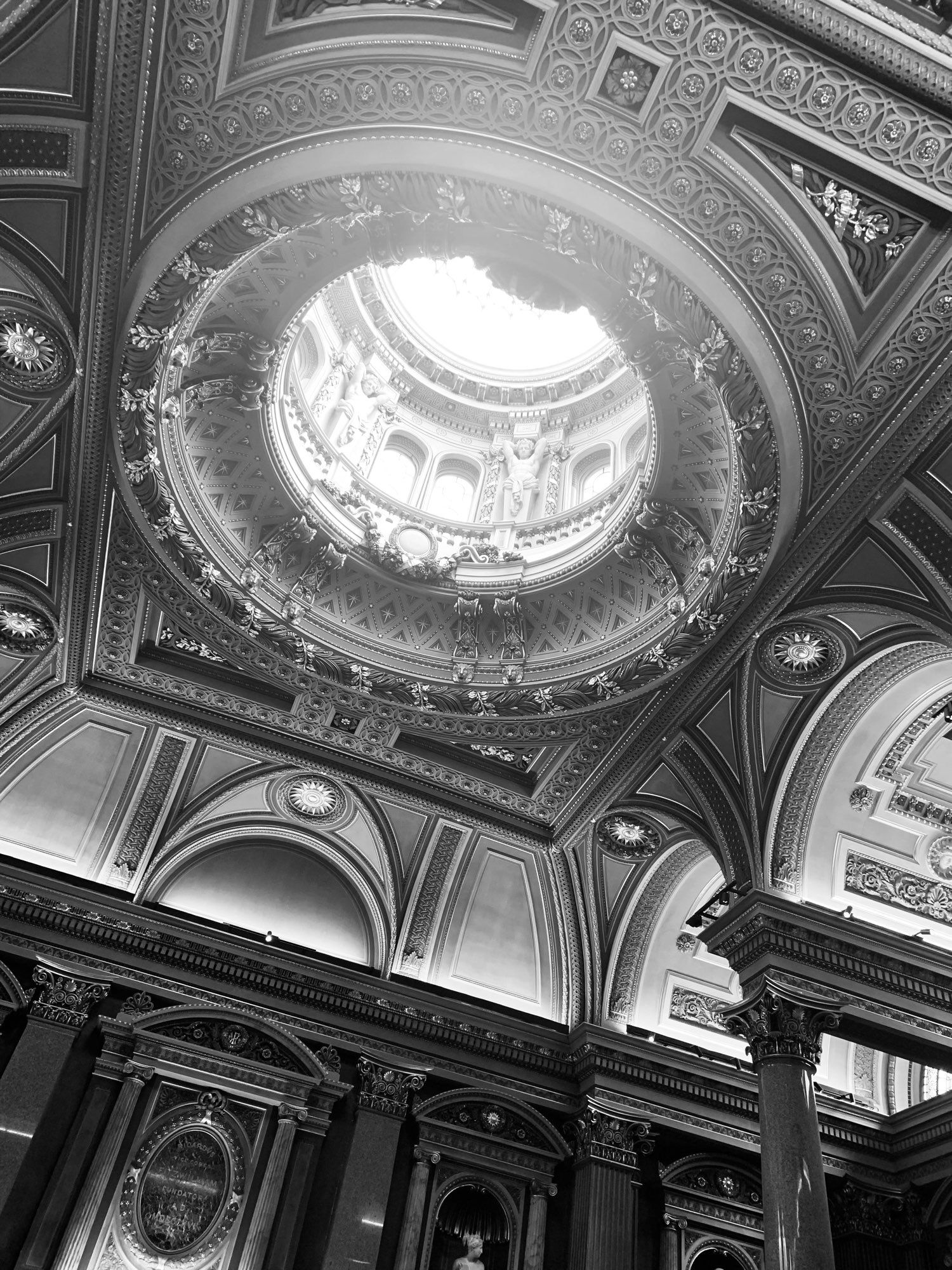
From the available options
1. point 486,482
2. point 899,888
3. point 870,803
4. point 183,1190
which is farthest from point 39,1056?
point 899,888

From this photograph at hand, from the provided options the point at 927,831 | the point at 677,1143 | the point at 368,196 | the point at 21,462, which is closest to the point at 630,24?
the point at 368,196

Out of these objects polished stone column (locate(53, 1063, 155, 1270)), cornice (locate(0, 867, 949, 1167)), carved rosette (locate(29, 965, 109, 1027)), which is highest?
cornice (locate(0, 867, 949, 1167))

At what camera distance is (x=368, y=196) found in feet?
31.0

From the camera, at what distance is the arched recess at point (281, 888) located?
14.7 meters

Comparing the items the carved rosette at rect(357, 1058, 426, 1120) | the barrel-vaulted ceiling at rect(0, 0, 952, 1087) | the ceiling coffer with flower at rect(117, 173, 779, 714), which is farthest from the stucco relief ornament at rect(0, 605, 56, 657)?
the carved rosette at rect(357, 1058, 426, 1120)

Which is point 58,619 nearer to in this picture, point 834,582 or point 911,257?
point 834,582

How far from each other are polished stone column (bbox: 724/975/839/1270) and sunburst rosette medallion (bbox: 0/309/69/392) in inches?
414

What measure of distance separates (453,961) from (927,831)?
7472mm

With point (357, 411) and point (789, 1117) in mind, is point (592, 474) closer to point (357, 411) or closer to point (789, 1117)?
point (357, 411)

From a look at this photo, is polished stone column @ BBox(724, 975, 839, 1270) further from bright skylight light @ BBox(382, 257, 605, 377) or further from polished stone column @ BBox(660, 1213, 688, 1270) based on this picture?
bright skylight light @ BBox(382, 257, 605, 377)

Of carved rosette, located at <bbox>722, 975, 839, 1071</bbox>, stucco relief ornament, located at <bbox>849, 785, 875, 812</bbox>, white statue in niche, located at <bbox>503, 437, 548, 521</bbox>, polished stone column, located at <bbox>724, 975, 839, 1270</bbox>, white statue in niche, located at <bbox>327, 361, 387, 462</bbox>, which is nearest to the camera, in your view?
polished stone column, located at <bbox>724, 975, 839, 1270</bbox>

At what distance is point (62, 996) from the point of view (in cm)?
1253

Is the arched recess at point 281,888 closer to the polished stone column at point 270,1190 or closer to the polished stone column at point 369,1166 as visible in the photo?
the polished stone column at point 369,1166

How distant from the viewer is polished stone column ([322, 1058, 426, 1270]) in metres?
12.2
